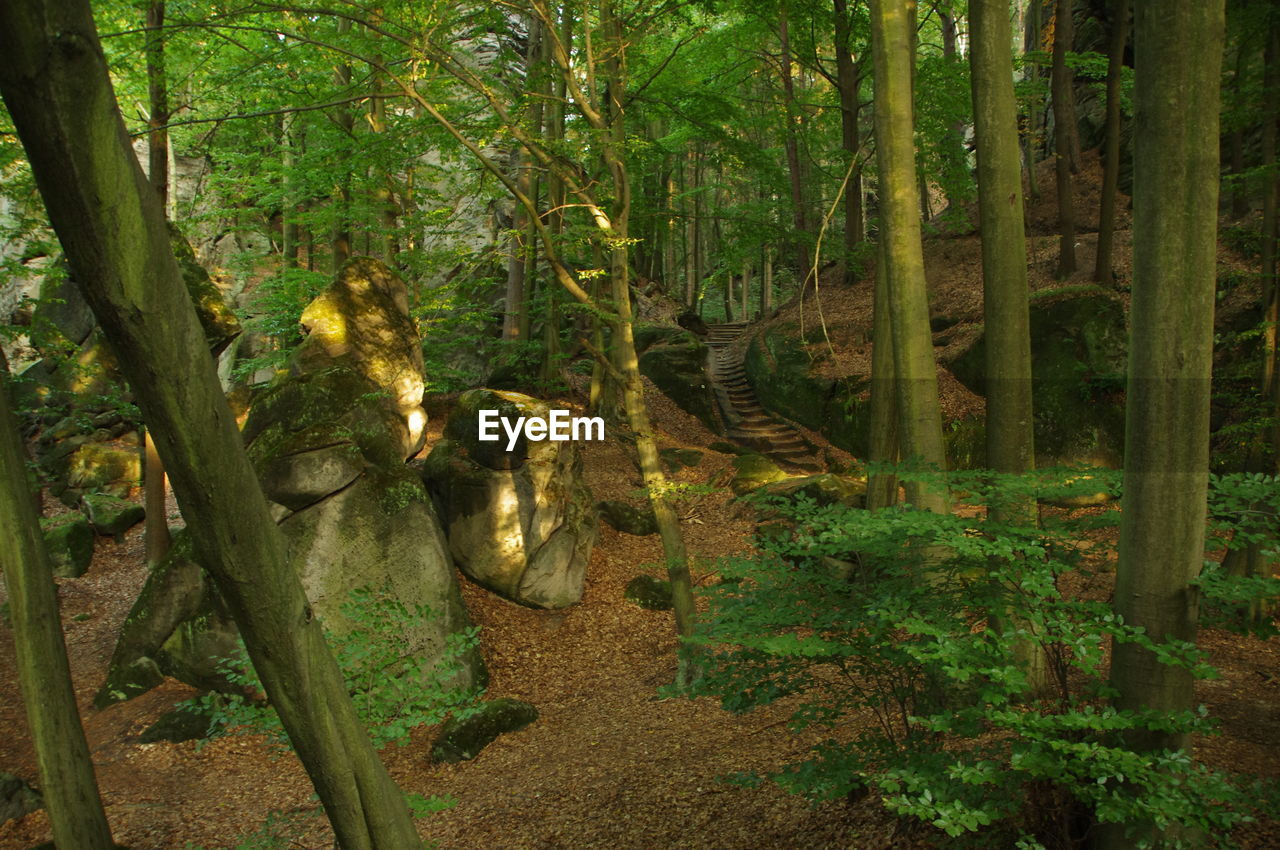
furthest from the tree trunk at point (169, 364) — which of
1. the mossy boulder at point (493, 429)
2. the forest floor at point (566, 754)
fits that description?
the mossy boulder at point (493, 429)

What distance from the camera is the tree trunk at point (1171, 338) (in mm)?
3246

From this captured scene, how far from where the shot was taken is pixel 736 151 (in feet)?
36.4

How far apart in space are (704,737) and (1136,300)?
5.13m

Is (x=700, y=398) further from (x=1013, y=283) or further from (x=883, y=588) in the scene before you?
(x=883, y=588)

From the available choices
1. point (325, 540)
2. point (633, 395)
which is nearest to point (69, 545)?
point (325, 540)

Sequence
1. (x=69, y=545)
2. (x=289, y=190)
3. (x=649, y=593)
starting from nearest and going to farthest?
(x=69, y=545)
(x=649, y=593)
(x=289, y=190)

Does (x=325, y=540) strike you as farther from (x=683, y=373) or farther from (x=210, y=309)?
(x=683, y=373)

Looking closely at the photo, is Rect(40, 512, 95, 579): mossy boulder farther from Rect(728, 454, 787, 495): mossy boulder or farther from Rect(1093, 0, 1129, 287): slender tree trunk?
Rect(1093, 0, 1129, 287): slender tree trunk

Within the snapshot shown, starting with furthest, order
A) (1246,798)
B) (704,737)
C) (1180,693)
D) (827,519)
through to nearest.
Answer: (704,737), (827,519), (1180,693), (1246,798)

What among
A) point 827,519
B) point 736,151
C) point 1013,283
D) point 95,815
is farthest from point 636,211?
point 95,815

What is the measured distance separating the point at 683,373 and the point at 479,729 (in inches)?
492

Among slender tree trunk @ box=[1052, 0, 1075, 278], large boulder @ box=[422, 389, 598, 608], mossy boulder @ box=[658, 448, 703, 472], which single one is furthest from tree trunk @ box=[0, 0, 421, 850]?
slender tree trunk @ box=[1052, 0, 1075, 278]

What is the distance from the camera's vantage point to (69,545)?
10914 millimetres

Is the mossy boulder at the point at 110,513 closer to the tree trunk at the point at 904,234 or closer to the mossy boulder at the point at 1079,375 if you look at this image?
the tree trunk at the point at 904,234
